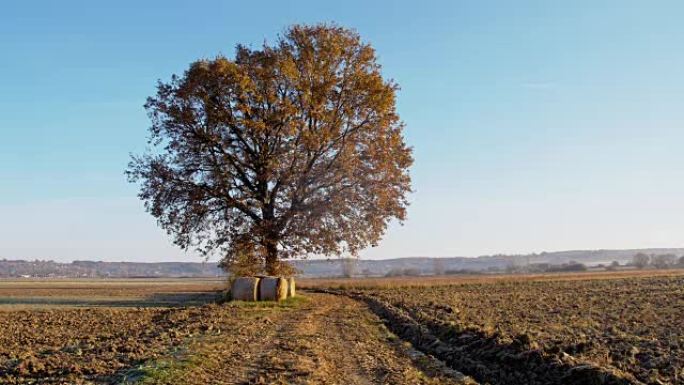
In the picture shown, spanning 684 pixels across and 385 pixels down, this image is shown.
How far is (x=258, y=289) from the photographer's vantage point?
108 feet

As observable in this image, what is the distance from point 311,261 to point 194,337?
2131cm

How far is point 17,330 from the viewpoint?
21.2m

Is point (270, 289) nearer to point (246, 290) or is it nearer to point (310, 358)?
point (246, 290)

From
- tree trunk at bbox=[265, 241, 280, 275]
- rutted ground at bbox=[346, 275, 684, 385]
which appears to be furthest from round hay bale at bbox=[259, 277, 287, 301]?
rutted ground at bbox=[346, 275, 684, 385]

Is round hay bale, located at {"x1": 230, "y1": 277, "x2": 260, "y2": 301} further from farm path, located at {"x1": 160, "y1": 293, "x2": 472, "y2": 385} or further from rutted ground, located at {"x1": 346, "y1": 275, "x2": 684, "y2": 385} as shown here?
farm path, located at {"x1": 160, "y1": 293, "x2": 472, "y2": 385}

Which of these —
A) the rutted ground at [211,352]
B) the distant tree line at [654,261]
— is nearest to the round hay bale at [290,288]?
the rutted ground at [211,352]

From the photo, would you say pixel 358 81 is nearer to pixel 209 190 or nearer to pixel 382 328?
pixel 209 190

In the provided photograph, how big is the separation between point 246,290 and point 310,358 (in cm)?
1930

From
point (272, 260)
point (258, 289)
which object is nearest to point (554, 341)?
point (258, 289)

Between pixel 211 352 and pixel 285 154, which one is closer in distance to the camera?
pixel 211 352

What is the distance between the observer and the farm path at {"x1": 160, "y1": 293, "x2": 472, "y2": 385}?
38.4 feet

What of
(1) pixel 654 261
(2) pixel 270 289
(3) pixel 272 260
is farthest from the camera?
(1) pixel 654 261

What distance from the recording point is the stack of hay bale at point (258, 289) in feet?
107

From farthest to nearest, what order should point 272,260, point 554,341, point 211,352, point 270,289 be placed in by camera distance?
point 272,260 → point 270,289 → point 554,341 → point 211,352
